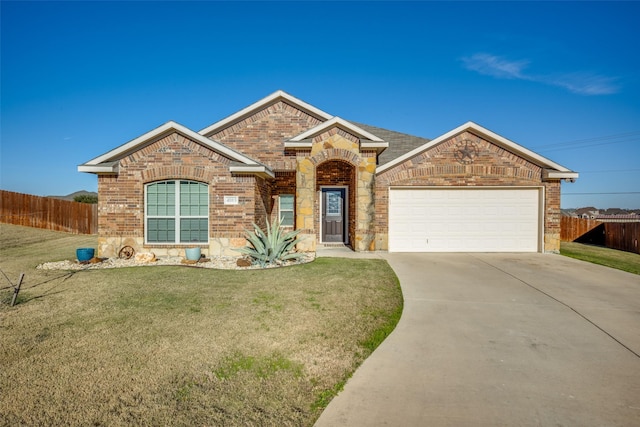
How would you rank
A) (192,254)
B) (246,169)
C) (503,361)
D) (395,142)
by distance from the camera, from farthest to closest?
(395,142) < (246,169) < (192,254) < (503,361)

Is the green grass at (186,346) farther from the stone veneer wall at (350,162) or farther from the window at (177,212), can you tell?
the stone veneer wall at (350,162)

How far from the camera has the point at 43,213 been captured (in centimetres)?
2058

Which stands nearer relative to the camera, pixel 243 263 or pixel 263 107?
pixel 243 263

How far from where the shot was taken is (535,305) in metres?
5.88

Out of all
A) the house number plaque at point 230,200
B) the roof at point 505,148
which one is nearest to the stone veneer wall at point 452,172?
the roof at point 505,148

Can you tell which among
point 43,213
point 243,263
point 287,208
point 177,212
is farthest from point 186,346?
point 43,213

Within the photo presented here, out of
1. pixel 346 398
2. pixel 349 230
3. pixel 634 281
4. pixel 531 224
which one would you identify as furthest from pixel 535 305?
pixel 349 230

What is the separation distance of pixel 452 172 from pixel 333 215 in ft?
16.4

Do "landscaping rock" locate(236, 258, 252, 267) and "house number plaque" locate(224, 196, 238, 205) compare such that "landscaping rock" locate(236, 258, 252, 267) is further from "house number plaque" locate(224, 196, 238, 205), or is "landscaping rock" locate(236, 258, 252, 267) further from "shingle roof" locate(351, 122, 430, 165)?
"shingle roof" locate(351, 122, 430, 165)

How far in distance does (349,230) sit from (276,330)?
938cm

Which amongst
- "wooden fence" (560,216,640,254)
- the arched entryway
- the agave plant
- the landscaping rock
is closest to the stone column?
the agave plant

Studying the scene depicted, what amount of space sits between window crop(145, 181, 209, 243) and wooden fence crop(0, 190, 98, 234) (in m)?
14.2

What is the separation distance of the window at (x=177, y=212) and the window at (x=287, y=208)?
3.49 meters

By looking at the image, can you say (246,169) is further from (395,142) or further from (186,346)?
(395,142)
